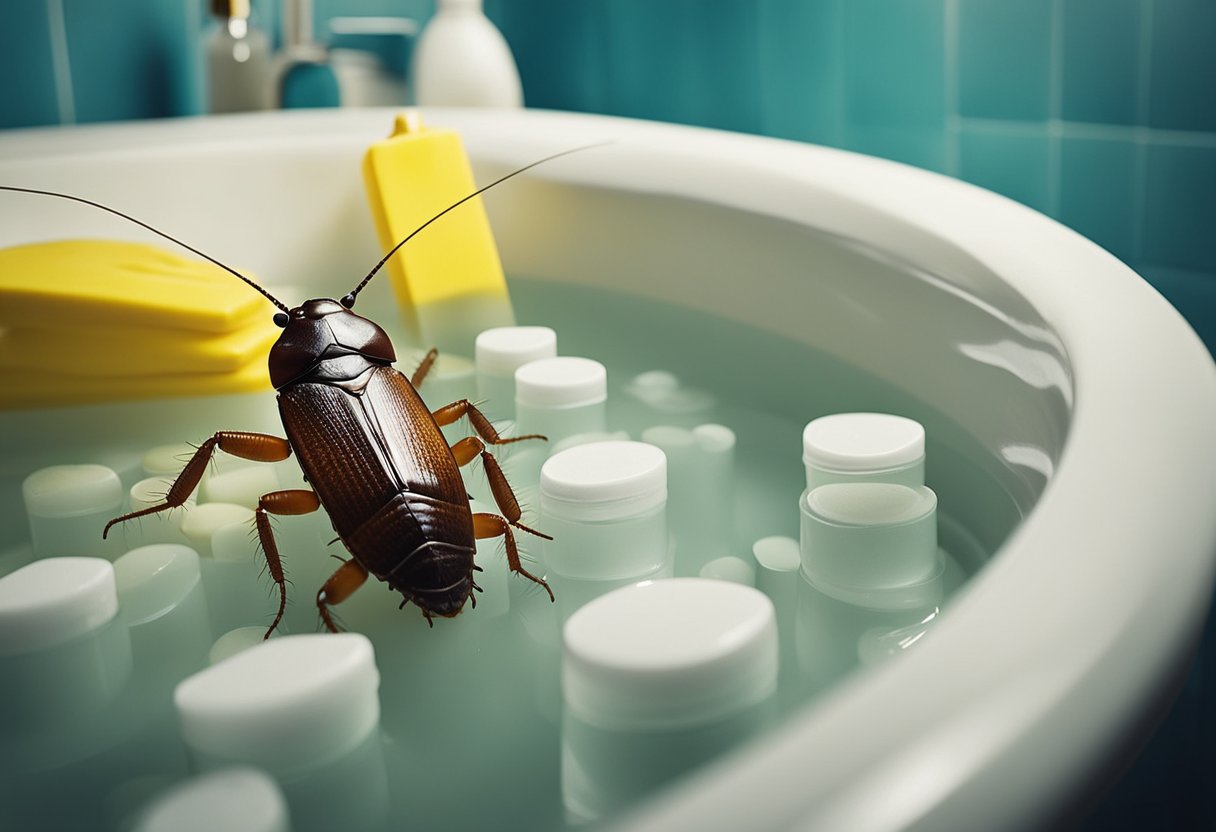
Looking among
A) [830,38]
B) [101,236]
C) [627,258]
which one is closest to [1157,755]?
[627,258]

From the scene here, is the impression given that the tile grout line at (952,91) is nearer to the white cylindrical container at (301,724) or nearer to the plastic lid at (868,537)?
the plastic lid at (868,537)

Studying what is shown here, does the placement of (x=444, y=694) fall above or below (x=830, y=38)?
below

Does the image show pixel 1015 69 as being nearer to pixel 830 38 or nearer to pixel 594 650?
pixel 830 38

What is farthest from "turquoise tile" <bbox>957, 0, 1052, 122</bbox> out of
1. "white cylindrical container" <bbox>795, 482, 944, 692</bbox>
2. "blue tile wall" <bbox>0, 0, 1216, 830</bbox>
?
"white cylindrical container" <bbox>795, 482, 944, 692</bbox>

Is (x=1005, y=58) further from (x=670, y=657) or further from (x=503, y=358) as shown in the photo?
(x=670, y=657)

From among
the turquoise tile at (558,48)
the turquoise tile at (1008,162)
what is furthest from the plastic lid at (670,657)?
the turquoise tile at (558,48)

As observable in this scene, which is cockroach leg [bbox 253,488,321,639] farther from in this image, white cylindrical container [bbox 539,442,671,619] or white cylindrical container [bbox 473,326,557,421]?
white cylindrical container [bbox 473,326,557,421]
